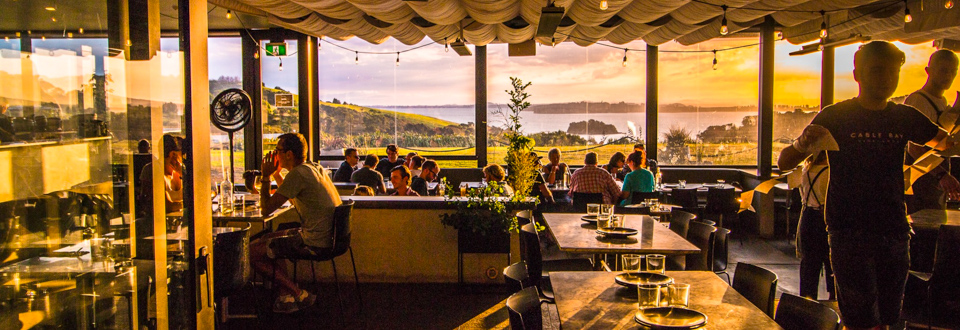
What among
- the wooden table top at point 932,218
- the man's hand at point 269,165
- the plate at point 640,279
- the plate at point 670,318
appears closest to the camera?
the plate at point 670,318

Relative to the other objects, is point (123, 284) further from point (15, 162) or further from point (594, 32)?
point (594, 32)

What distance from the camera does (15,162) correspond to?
61.6 inches

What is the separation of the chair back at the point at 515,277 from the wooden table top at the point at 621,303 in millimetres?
160

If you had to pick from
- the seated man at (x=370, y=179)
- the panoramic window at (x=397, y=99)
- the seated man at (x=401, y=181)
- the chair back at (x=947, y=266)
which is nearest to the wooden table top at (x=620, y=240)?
the chair back at (x=947, y=266)

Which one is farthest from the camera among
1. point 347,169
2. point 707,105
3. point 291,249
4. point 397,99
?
point 397,99

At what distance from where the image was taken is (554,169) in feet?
31.0

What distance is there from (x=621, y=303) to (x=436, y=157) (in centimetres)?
911

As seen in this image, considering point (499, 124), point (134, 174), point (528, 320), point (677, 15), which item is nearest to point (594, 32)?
point (677, 15)

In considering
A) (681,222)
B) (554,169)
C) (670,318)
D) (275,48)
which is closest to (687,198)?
(554,169)

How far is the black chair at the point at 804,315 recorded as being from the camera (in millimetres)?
2189

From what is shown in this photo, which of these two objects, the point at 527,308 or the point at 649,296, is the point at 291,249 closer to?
the point at 527,308

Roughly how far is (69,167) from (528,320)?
1529 millimetres

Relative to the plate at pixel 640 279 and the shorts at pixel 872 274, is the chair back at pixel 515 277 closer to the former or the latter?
the plate at pixel 640 279

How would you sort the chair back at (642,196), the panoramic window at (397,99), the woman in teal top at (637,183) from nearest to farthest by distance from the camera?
the chair back at (642,196) < the woman in teal top at (637,183) < the panoramic window at (397,99)
